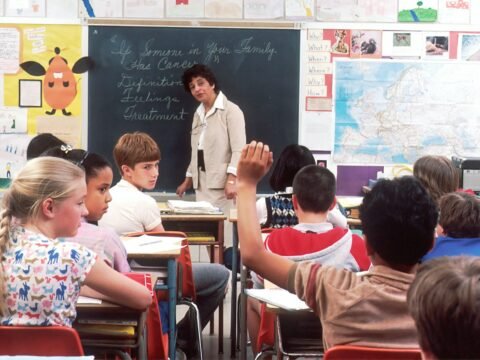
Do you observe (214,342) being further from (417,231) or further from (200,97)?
(417,231)

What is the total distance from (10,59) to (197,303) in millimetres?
3074

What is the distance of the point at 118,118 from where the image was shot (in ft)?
21.1

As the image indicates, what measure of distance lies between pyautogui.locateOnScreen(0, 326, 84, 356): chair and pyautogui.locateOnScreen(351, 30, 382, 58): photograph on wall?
477cm

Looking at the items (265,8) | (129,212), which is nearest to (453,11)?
(265,8)

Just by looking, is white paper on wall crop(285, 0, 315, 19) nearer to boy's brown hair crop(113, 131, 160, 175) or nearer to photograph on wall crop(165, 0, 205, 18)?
photograph on wall crop(165, 0, 205, 18)

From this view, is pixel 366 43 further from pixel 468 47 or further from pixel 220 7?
pixel 220 7

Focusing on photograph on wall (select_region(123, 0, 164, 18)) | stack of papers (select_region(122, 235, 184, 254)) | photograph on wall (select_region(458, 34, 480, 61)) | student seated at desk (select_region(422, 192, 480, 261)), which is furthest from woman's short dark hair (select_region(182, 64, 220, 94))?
student seated at desk (select_region(422, 192, 480, 261))

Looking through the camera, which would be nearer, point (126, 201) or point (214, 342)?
point (126, 201)

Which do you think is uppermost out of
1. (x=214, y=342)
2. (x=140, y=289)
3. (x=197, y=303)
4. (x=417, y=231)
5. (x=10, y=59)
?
(x=10, y=59)

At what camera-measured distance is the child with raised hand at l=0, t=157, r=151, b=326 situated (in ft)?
7.35

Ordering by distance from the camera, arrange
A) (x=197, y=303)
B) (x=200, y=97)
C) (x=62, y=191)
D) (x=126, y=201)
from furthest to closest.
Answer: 1. (x=200, y=97)
2. (x=197, y=303)
3. (x=126, y=201)
4. (x=62, y=191)

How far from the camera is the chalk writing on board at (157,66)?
638 centimetres

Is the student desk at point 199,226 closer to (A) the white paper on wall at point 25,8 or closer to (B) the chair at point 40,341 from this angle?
Answer: (A) the white paper on wall at point 25,8

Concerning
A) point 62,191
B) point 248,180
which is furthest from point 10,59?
point 248,180
